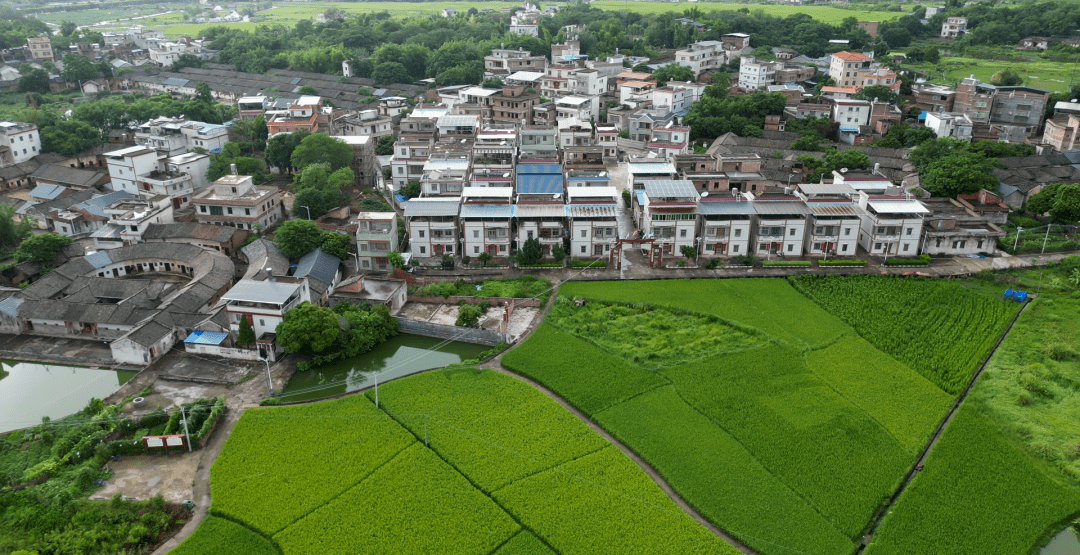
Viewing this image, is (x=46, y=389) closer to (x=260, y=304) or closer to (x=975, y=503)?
(x=260, y=304)

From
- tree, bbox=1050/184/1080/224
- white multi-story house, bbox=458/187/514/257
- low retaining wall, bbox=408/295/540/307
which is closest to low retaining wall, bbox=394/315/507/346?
low retaining wall, bbox=408/295/540/307

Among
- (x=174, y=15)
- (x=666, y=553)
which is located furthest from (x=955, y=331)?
(x=174, y=15)

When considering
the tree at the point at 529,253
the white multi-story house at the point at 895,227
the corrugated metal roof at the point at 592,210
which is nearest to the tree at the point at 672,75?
the white multi-story house at the point at 895,227

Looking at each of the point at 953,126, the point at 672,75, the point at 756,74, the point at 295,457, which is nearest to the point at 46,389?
the point at 295,457

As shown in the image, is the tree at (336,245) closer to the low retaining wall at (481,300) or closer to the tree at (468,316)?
the low retaining wall at (481,300)

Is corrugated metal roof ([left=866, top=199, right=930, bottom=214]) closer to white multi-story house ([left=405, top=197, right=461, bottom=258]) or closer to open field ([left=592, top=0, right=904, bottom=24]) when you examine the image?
white multi-story house ([left=405, top=197, right=461, bottom=258])

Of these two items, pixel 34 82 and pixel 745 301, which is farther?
pixel 34 82
